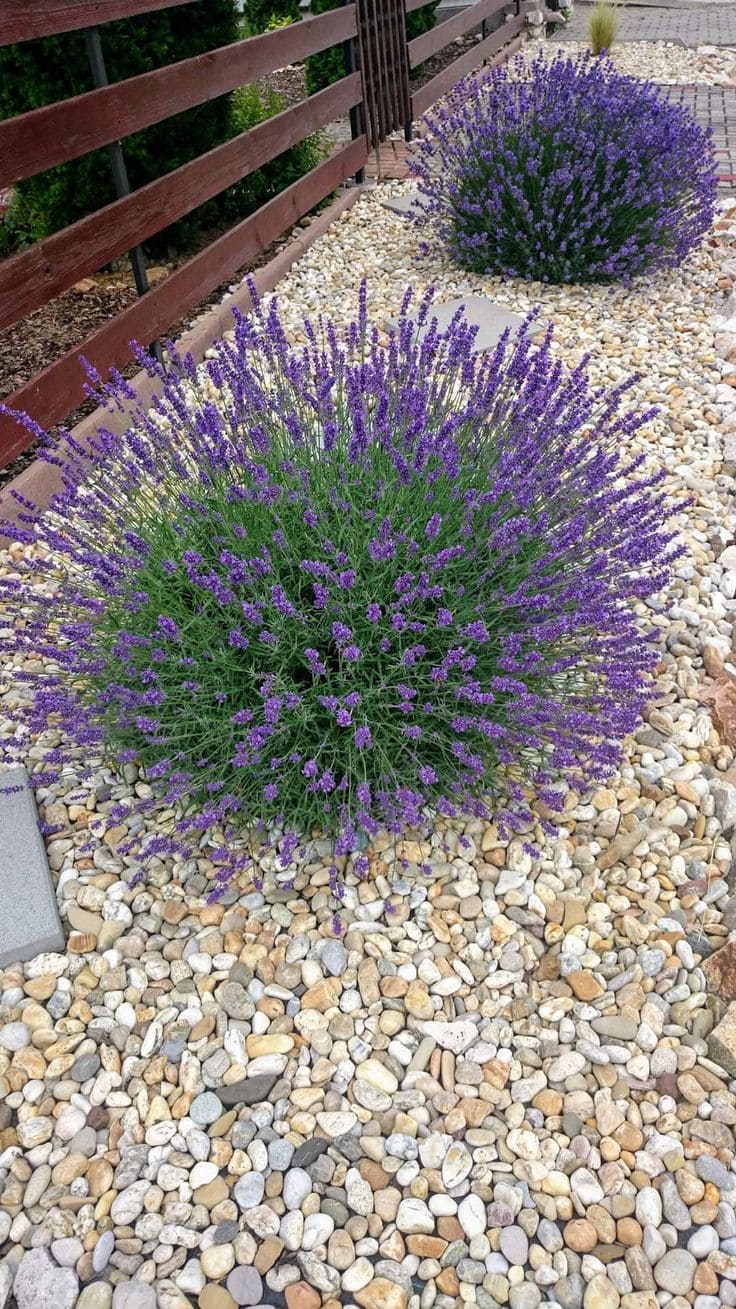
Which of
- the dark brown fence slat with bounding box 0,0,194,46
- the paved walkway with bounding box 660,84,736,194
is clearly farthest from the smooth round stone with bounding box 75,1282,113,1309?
the paved walkway with bounding box 660,84,736,194

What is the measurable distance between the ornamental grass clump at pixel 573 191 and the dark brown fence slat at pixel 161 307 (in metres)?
0.82

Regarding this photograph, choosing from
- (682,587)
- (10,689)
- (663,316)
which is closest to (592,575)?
(682,587)

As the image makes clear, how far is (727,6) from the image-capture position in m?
16.4

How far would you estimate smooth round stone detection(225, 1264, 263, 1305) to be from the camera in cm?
159

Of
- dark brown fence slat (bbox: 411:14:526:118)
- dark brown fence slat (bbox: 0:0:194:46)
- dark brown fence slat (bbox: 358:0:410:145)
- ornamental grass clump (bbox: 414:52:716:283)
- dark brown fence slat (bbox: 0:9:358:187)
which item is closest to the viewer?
dark brown fence slat (bbox: 0:0:194:46)

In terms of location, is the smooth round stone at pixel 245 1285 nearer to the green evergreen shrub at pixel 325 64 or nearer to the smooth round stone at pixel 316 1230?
the smooth round stone at pixel 316 1230

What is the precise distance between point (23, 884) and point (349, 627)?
93 centimetres

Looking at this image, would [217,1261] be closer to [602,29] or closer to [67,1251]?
[67,1251]

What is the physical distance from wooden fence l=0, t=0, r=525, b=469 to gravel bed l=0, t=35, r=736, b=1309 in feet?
6.08

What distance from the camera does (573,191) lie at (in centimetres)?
501

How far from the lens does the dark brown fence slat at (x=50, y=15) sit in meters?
3.28

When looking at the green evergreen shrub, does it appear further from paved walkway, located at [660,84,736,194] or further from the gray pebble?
the gray pebble

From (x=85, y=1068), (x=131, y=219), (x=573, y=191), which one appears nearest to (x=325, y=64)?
(x=573, y=191)

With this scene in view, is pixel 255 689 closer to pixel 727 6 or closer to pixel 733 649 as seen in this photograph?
pixel 733 649
